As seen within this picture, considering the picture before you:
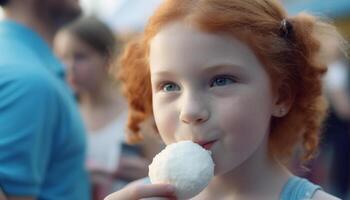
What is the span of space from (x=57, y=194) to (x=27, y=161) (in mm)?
283

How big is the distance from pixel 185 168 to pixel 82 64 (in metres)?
2.58

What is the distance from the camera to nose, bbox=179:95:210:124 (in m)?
1.66

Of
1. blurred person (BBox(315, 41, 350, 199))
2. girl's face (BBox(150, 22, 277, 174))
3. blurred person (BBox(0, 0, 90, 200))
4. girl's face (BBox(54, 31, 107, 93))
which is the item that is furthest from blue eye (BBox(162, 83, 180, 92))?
blurred person (BBox(315, 41, 350, 199))

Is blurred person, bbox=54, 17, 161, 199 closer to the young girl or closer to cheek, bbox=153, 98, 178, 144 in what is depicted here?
the young girl

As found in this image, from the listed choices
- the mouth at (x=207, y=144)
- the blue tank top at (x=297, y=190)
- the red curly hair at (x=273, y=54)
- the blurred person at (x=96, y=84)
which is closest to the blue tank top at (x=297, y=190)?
the blue tank top at (x=297, y=190)

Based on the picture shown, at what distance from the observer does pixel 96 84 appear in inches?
162

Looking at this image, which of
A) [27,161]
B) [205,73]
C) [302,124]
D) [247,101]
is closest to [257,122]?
[247,101]

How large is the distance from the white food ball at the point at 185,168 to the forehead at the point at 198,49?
0.72 feet

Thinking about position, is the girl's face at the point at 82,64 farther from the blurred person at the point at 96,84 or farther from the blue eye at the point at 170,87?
the blue eye at the point at 170,87

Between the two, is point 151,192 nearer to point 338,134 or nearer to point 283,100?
point 283,100

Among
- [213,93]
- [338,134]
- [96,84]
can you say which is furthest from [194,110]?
[338,134]

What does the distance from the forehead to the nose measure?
91 mm

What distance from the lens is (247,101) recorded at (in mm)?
1716

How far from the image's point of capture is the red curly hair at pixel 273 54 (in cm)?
178
